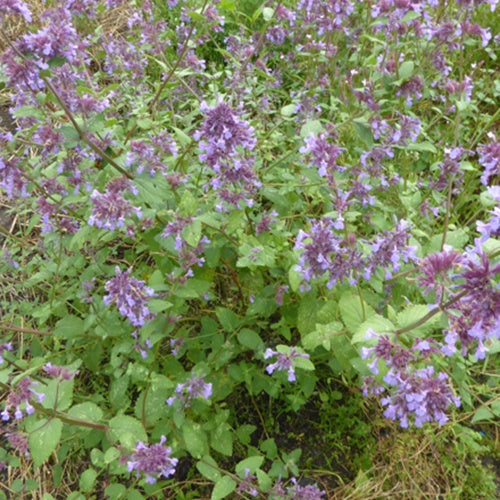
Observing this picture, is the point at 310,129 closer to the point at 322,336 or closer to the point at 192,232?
the point at 192,232

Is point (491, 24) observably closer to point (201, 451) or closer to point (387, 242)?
point (387, 242)

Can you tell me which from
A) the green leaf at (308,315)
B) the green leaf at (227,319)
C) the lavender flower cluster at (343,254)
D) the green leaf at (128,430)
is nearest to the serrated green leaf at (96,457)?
the green leaf at (128,430)

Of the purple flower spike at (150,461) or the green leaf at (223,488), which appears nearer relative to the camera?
the purple flower spike at (150,461)

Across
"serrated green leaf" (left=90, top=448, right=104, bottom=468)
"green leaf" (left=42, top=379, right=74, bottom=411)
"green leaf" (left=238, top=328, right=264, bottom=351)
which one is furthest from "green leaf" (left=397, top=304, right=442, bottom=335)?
"serrated green leaf" (left=90, top=448, right=104, bottom=468)

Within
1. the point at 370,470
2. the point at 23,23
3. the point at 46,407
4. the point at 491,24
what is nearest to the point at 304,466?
the point at 370,470

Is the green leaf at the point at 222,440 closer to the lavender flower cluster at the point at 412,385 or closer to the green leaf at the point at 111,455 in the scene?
the green leaf at the point at 111,455
